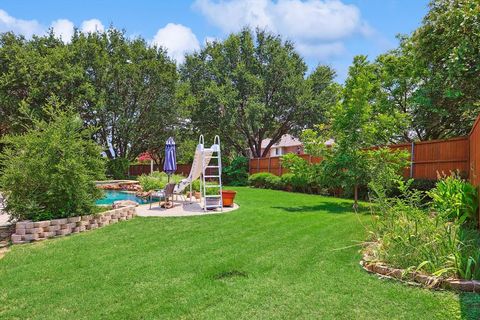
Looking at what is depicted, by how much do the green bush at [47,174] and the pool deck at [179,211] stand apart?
7.44 ft

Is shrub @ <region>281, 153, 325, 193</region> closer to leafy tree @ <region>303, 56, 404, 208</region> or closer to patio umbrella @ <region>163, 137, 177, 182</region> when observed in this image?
leafy tree @ <region>303, 56, 404, 208</region>

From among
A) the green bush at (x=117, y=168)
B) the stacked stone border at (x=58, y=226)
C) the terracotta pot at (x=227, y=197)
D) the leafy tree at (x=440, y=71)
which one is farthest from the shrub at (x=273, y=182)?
the stacked stone border at (x=58, y=226)

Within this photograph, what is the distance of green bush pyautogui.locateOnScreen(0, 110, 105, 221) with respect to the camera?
25.7ft

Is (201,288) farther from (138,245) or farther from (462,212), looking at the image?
(462,212)

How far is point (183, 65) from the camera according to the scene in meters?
27.9

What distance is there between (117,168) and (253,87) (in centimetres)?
1091

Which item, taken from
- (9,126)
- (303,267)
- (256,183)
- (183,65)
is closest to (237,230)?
(303,267)

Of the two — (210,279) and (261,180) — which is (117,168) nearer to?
(261,180)

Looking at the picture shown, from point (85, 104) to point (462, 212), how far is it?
71.2ft

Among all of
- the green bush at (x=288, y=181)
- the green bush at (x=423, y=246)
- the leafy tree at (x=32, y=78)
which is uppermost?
the leafy tree at (x=32, y=78)

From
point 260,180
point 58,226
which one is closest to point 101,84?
point 260,180

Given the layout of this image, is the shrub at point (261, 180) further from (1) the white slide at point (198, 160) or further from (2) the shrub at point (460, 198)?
(2) the shrub at point (460, 198)

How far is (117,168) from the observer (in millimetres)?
25016

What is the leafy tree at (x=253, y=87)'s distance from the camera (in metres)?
24.7
